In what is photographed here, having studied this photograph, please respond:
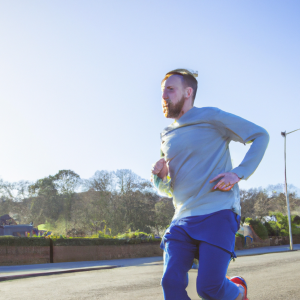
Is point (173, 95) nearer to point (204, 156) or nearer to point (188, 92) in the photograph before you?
point (188, 92)

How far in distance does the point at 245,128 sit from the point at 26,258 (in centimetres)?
1555

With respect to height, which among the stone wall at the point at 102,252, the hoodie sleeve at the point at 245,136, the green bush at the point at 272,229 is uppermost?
the hoodie sleeve at the point at 245,136

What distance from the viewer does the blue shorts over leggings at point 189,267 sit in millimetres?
2297

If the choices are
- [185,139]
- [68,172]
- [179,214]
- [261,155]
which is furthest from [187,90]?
[68,172]

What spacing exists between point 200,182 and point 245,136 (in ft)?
1.49

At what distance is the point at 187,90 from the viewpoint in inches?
110

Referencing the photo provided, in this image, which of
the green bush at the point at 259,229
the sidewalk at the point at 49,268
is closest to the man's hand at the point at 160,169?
the sidewalk at the point at 49,268

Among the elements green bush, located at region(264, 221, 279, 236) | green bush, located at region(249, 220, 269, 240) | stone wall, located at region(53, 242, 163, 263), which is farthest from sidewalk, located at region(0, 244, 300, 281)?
green bush, located at region(264, 221, 279, 236)

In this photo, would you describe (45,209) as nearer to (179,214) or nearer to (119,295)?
(119,295)

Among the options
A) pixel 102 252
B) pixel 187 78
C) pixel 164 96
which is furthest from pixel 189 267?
pixel 102 252

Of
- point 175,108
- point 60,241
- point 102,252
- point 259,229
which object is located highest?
point 175,108

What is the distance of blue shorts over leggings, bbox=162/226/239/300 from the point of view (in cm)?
230

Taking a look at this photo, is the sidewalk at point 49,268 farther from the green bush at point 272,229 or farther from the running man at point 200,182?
the green bush at point 272,229

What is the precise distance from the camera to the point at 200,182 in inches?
99.6
